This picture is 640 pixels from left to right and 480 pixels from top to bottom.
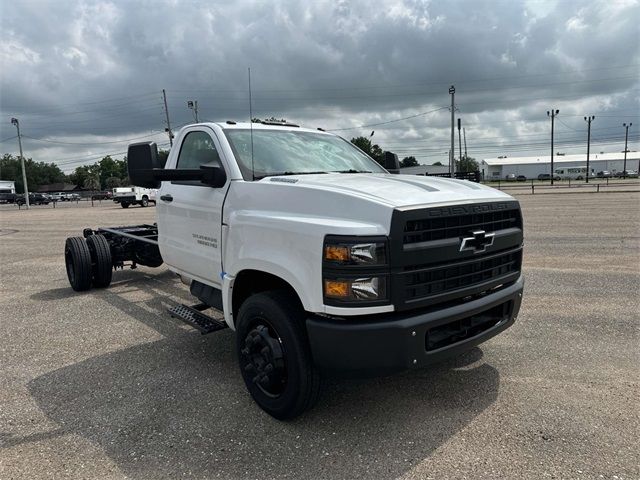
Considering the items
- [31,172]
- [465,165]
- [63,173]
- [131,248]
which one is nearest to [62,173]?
[63,173]

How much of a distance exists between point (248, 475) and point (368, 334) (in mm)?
1052

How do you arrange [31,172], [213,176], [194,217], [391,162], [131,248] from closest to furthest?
[213,176] → [194,217] → [391,162] → [131,248] → [31,172]

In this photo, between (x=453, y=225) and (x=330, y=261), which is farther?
(x=453, y=225)

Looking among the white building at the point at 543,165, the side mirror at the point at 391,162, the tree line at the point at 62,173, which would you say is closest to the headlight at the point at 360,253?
the side mirror at the point at 391,162

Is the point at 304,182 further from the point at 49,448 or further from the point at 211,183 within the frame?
the point at 49,448

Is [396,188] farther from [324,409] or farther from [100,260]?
[100,260]

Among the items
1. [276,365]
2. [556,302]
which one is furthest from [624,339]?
[276,365]

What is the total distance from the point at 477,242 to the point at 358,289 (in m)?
0.94

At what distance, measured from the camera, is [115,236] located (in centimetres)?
770

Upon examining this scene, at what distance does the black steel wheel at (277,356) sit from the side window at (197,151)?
143 cm

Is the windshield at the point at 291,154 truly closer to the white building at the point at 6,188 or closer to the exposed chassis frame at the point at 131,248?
the exposed chassis frame at the point at 131,248

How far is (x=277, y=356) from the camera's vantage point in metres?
3.14

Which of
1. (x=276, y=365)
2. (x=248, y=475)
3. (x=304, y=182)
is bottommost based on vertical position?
(x=248, y=475)

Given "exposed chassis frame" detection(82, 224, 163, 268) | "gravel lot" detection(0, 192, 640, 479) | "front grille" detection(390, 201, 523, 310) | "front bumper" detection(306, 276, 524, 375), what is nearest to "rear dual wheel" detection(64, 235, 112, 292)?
"exposed chassis frame" detection(82, 224, 163, 268)
